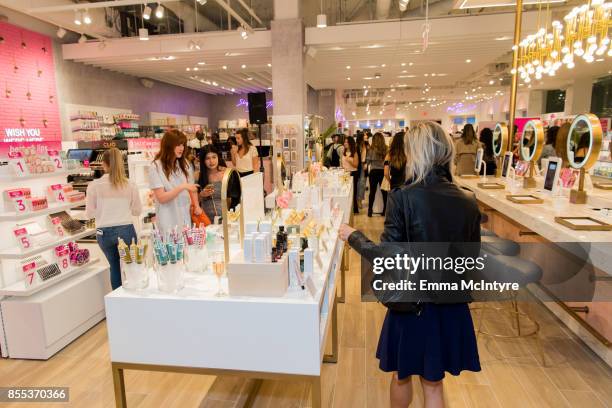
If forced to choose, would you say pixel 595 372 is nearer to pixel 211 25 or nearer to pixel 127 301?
pixel 127 301

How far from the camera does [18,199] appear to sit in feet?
9.71

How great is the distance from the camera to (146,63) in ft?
32.8

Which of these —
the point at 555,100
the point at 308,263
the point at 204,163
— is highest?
the point at 555,100

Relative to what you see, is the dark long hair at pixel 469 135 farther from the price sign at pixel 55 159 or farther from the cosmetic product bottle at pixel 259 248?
the cosmetic product bottle at pixel 259 248

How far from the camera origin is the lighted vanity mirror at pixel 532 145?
14.4 ft

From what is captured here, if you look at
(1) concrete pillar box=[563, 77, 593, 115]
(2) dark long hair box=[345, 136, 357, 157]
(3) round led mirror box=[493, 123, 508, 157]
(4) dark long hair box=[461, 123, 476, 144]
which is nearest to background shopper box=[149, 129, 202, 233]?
(3) round led mirror box=[493, 123, 508, 157]

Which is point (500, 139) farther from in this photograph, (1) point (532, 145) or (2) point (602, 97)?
(2) point (602, 97)

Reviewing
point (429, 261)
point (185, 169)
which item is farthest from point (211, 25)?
point (429, 261)

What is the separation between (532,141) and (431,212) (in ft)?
11.8

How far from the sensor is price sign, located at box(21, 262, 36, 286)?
9.77 ft

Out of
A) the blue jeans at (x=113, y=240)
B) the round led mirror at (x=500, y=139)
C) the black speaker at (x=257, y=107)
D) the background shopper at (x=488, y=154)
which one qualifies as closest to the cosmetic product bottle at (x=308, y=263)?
the blue jeans at (x=113, y=240)

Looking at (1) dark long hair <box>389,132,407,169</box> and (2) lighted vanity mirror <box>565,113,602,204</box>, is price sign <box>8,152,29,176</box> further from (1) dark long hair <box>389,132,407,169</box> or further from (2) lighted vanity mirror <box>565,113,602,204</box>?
(2) lighted vanity mirror <box>565,113,602,204</box>

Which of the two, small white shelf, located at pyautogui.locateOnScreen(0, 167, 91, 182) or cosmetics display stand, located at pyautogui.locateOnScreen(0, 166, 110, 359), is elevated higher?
small white shelf, located at pyautogui.locateOnScreen(0, 167, 91, 182)

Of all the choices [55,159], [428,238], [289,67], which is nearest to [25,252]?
[55,159]
